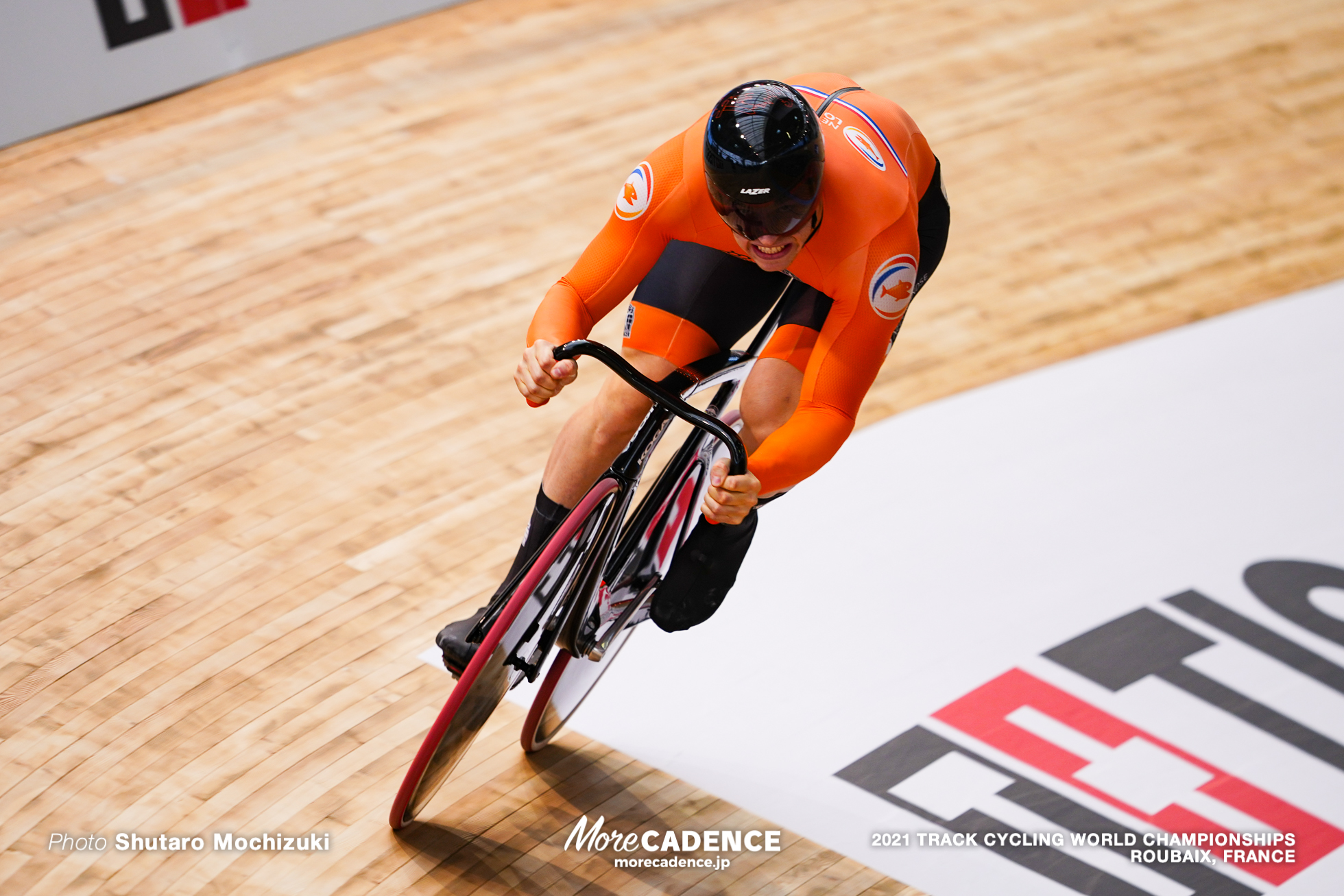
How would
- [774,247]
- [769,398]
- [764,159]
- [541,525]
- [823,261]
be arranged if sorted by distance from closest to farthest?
[764,159] < [774,247] < [823,261] < [769,398] < [541,525]

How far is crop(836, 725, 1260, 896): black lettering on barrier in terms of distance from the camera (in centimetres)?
280

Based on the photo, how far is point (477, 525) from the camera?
3.56 meters

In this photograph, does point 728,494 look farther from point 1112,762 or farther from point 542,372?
point 1112,762

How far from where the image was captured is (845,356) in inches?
89.8

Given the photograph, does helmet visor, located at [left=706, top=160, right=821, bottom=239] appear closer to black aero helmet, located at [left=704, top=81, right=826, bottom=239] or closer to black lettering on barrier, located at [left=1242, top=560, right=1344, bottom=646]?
black aero helmet, located at [left=704, top=81, right=826, bottom=239]

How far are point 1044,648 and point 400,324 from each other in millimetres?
2331

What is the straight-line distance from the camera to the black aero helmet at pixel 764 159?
2084 mm

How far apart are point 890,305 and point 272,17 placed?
4.23m

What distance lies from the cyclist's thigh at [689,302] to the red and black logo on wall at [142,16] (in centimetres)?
347

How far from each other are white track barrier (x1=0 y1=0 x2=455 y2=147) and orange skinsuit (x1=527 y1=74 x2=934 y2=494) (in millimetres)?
3417

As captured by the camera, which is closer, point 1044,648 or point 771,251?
point 771,251

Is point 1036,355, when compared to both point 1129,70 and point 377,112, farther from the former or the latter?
point 377,112

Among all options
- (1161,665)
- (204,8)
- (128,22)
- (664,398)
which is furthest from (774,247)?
(204,8)

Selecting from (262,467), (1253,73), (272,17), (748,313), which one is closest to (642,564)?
(748,313)
